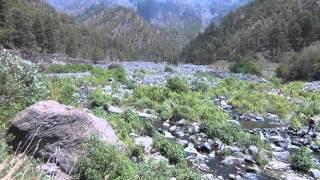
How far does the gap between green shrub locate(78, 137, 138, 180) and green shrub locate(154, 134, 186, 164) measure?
3.75m

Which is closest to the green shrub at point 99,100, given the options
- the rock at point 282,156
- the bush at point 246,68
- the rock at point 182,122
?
the rock at point 182,122

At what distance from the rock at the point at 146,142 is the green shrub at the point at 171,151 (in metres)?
0.27

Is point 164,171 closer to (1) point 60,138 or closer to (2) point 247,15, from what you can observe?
(1) point 60,138

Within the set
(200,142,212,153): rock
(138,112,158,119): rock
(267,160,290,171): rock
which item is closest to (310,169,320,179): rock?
(267,160,290,171): rock

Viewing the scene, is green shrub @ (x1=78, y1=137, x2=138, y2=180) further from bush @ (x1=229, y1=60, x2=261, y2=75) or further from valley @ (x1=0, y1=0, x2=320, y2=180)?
bush @ (x1=229, y1=60, x2=261, y2=75)

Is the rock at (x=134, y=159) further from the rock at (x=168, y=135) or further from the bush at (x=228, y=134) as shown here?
the bush at (x=228, y=134)

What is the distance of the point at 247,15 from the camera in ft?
631

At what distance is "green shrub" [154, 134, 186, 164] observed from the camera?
50.6 ft

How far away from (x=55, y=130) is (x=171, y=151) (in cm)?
496

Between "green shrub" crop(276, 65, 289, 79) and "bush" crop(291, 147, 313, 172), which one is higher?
"bush" crop(291, 147, 313, 172)

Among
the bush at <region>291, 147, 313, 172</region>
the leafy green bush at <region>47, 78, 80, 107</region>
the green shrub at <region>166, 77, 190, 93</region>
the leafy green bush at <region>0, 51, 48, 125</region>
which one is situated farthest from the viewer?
the green shrub at <region>166, 77, 190, 93</region>

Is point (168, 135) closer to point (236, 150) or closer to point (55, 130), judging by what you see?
point (236, 150)

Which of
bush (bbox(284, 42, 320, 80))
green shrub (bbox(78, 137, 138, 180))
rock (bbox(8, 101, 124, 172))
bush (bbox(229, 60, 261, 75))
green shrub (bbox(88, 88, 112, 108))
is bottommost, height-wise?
bush (bbox(229, 60, 261, 75))

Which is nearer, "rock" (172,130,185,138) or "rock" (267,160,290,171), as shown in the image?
"rock" (267,160,290,171)
